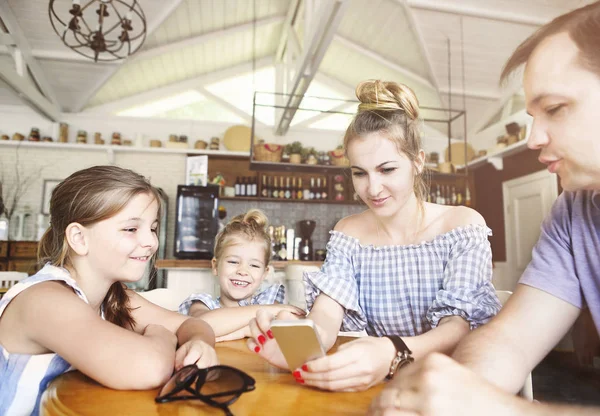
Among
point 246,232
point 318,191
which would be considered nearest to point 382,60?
point 318,191

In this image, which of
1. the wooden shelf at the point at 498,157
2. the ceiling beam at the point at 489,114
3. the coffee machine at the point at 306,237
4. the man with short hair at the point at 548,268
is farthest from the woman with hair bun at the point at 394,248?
the ceiling beam at the point at 489,114

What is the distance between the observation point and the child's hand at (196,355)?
869 mm

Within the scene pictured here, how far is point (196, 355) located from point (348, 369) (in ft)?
1.06

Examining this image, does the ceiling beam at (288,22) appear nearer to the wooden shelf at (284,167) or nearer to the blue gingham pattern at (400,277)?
the wooden shelf at (284,167)

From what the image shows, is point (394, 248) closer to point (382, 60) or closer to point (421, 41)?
point (421, 41)

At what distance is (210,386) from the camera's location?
2.23ft

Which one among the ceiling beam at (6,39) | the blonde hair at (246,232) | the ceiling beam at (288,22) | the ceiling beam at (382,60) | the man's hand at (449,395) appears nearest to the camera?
the man's hand at (449,395)

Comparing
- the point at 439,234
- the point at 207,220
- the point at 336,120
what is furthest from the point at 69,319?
the point at 336,120

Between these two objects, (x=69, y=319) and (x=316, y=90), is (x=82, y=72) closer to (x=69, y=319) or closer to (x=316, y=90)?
(x=316, y=90)

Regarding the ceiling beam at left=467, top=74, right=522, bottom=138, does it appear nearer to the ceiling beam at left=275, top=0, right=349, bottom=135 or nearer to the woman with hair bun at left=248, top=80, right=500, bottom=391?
the ceiling beam at left=275, top=0, right=349, bottom=135

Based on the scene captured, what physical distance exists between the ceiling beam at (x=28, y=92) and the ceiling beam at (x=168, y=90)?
686mm

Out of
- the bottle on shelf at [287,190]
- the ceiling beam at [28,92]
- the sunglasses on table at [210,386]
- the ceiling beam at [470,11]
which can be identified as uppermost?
the ceiling beam at [470,11]

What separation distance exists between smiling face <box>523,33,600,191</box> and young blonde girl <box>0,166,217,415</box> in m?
0.73

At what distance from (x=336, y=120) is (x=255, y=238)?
255 inches
